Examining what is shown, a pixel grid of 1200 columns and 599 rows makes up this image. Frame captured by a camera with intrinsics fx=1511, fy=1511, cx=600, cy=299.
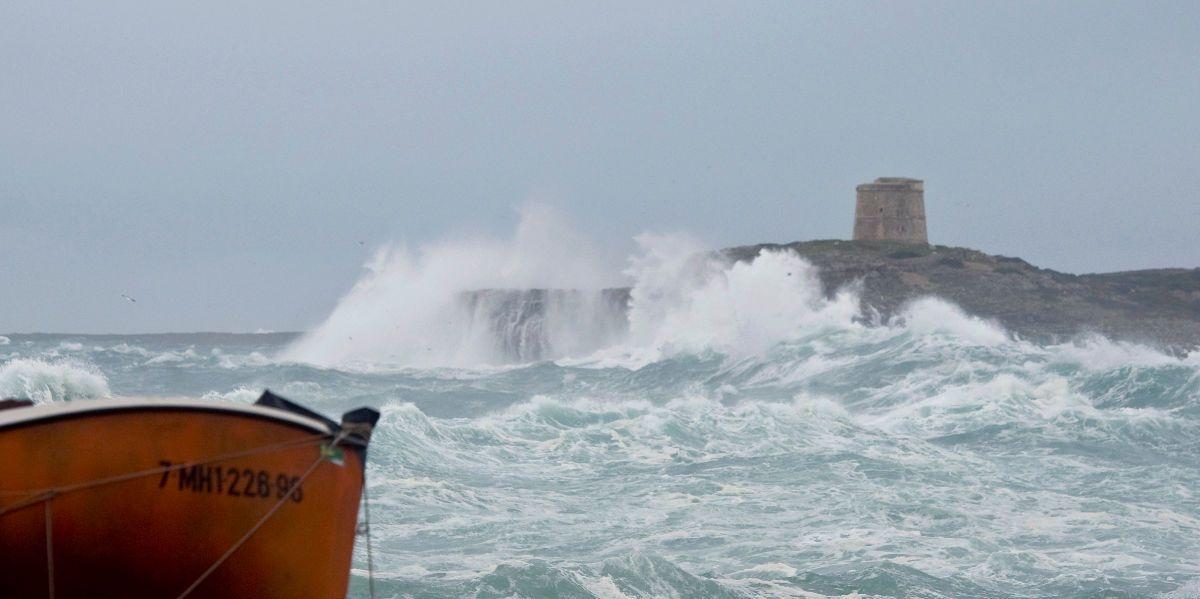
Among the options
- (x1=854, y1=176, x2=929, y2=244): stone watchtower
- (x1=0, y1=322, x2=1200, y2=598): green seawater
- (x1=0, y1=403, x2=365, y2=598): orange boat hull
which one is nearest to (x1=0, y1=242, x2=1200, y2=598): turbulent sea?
(x1=0, y1=322, x2=1200, y2=598): green seawater

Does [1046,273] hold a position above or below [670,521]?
above

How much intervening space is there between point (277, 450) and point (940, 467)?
12023mm

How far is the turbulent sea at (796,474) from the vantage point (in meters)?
10.6

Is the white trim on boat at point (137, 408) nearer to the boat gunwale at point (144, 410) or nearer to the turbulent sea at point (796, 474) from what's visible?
the boat gunwale at point (144, 410)

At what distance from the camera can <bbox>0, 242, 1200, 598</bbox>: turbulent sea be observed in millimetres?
10555

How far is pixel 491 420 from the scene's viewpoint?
19688 millimetres

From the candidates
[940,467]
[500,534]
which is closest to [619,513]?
[500,534]

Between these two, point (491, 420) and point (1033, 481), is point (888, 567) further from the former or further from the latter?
point (491, 420)

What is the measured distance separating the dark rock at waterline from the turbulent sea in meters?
19.3

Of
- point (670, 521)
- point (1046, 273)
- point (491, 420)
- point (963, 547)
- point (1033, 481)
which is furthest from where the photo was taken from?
point (1046, 273)

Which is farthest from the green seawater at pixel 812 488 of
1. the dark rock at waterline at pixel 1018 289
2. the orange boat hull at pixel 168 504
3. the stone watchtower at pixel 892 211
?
the stone watchtower at pixel 892 211

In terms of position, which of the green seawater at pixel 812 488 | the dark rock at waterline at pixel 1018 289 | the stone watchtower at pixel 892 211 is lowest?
the green seawater at pixel 812 488

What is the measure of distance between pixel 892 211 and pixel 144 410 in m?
61.9

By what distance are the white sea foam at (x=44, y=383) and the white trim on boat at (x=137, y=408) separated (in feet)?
43.7
